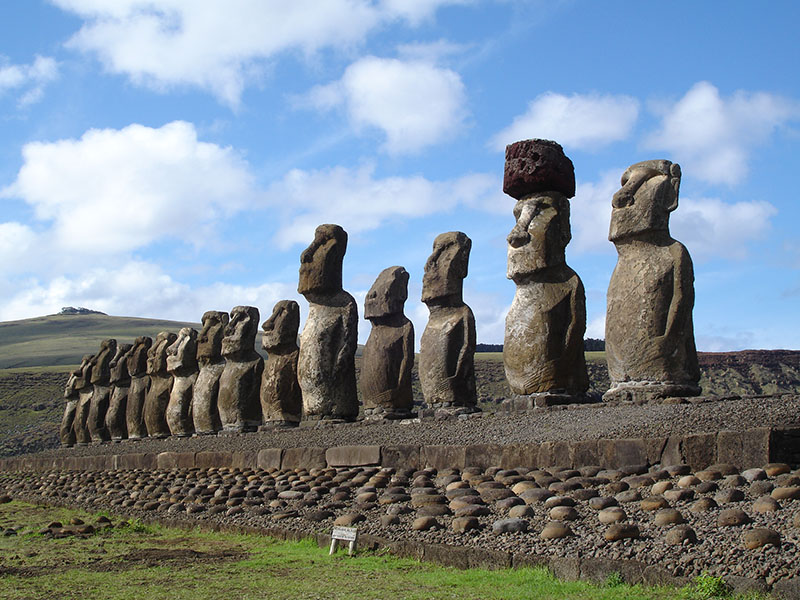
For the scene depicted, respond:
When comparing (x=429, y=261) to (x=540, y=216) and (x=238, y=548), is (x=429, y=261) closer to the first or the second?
(x=540, y=216)

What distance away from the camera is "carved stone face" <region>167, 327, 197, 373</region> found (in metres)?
19.2

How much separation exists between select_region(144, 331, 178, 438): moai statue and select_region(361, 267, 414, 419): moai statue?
7.57m

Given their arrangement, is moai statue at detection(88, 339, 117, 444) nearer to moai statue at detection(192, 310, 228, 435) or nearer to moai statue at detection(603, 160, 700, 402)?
moai statue at detection(192, 310, 228, 435)

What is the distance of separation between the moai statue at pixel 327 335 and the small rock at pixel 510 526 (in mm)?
8512

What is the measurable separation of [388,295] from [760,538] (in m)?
9.59

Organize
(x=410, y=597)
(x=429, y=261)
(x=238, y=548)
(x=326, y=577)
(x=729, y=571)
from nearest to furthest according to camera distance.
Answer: (x=729, y=571) → (x=410, y=597) → (x=326, y=577) → (x=238, y=548) → (x=429, y=261)

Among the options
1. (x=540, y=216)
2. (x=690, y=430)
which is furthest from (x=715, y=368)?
(x=690, y=430)

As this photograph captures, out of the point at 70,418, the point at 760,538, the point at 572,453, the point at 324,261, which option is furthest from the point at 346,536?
the point at 70,418

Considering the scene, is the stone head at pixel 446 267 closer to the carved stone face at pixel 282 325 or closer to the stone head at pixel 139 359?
the carved stone face at pixel 282 325

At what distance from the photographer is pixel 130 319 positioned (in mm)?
112625

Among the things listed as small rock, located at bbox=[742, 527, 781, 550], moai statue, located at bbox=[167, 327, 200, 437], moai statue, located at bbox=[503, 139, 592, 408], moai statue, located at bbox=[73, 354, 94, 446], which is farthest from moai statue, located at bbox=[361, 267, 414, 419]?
moai statue, located at bbox=[73, 354, 94, 446]

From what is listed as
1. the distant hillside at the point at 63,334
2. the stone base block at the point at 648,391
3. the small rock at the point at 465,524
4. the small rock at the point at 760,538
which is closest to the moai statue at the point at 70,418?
the stone base block at the point at 648,391

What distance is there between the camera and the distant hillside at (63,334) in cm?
8294

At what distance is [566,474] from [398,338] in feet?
20.9
